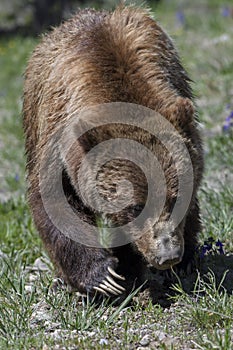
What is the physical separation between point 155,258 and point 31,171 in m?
1.28

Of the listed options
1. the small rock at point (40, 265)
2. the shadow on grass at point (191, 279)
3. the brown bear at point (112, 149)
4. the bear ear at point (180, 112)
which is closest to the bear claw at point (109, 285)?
the brown bear at point (112, 149)

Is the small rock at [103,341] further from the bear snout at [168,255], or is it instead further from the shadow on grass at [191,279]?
the shadow on grass at [191,279]

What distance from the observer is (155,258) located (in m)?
3.79

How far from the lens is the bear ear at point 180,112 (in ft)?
13.1

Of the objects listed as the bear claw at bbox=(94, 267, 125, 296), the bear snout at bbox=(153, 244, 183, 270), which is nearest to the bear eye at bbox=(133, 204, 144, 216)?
the bear snout at bbox=(153, 244, 183, 270)

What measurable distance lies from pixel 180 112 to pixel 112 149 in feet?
1.33

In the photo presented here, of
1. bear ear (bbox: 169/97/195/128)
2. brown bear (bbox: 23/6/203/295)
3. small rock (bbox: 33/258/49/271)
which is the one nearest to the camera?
brown bear (bbox: 23/6/203/295)

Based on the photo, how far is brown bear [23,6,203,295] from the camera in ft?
12.7

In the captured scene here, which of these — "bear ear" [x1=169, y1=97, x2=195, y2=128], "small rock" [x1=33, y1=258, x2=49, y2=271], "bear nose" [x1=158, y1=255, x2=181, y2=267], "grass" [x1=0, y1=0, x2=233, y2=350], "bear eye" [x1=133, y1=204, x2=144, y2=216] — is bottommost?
"small rock" [x1=33, y1=258, x2=49, y2=271]

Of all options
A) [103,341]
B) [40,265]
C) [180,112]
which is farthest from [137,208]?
[40,265]

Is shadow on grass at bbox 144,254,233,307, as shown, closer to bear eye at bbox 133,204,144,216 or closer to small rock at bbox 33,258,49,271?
bear eye at bbox 133,204,144,216

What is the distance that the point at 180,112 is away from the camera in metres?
3.99

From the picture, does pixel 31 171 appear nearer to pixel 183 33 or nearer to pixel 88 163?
pixel 88 163

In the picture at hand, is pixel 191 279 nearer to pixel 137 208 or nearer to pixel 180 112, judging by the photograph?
pixel 137 208
